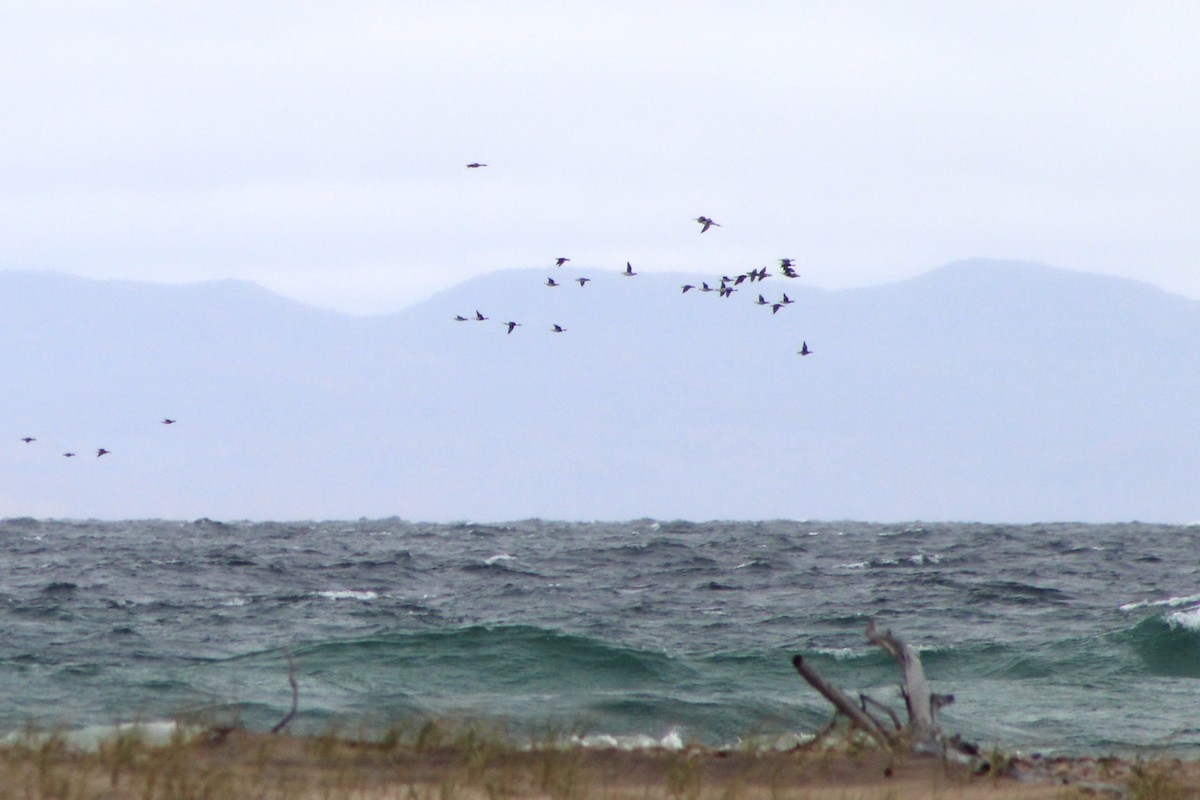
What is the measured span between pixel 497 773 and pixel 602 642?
12.7 metres

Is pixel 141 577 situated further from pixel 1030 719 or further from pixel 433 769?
pixel 433 769

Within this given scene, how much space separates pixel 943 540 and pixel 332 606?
37.6 meters

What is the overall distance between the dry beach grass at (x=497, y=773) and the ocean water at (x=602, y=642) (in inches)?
54.5

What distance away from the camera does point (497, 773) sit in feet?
31.3

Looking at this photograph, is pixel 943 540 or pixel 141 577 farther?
pixel 943 540

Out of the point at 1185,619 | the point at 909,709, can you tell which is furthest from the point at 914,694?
the point at 1185,619

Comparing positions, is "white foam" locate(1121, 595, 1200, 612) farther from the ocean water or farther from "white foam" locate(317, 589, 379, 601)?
"white foam" locate(317, 589, 379, 601)

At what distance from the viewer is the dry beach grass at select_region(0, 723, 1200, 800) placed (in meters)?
8.47

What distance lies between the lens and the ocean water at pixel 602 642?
1608 centimetres

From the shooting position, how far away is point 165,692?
1670cm


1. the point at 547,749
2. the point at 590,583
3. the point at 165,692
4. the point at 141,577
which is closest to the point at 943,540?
the point at 590,583

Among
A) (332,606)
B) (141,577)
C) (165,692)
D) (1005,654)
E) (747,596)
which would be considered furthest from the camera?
(141,577)

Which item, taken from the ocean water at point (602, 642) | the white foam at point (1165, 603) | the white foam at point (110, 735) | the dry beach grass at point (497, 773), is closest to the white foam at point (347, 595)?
the ocean water at point (602, 642)

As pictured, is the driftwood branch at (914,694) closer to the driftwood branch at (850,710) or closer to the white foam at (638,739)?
the driftwood branch at (850,710)
